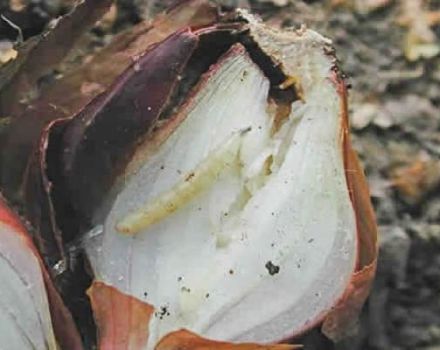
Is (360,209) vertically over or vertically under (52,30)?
under

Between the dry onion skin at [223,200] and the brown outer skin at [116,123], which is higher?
the brown outer skin at [116,123]

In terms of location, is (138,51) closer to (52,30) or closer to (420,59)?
(52,30)

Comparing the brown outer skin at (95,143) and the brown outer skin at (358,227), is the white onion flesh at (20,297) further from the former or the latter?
the brown outer skin at (358,227)

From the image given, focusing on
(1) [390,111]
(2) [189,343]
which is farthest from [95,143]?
(1) [390,111]

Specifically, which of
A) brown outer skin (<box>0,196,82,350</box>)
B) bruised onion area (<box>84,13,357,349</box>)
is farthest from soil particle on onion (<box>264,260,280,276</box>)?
brown outer skin (<box>0,196,82,350</box>)

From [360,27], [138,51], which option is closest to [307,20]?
[360,27]

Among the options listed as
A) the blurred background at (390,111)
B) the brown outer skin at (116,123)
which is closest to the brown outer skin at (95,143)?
the brown outer skin at (116,123)
